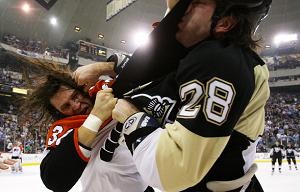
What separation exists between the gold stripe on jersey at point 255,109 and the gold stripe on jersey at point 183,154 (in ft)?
0.36

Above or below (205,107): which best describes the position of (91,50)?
below

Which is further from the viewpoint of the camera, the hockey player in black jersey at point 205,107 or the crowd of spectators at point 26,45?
the crowd of spectators at point 26,45

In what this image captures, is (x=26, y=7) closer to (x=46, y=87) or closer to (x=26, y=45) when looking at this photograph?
(x=26, y=45)

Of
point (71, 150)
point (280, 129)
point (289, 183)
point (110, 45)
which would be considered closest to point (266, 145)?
point (280, 129)

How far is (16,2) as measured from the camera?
18.6m

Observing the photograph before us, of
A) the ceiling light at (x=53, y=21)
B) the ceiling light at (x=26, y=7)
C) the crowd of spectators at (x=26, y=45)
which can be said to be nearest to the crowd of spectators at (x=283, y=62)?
the crowd of spectators at (x=26, y=45)

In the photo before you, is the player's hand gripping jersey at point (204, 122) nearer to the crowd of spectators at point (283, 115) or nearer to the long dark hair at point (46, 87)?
the long dark hair at point (46, 87)

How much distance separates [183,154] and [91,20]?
2251 centimetres

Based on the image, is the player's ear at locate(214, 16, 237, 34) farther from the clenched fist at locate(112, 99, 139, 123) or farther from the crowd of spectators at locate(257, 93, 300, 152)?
the crowd of spectators at locate(257, 93, 300, 152)

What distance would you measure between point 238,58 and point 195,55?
117mm

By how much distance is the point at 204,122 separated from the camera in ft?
2.85

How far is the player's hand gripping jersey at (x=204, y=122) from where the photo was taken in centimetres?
87

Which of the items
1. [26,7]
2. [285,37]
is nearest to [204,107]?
[26,7]

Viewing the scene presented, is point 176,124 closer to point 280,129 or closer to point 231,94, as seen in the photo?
point 231,94
